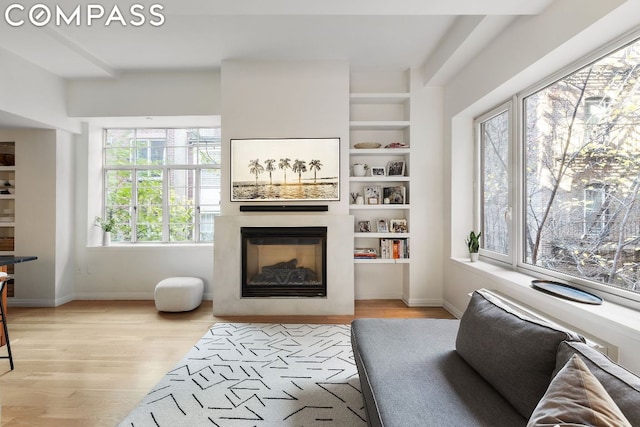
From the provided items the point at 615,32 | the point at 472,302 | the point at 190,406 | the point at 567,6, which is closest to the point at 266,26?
the point at 567,6

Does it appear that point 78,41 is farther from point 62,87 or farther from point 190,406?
point 190,406

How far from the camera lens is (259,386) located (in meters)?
2.15

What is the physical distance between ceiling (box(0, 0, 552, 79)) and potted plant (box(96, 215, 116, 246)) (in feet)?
6.15

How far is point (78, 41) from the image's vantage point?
3.31 meters

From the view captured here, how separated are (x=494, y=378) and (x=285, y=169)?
9.63 feet

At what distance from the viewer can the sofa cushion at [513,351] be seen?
116 cm

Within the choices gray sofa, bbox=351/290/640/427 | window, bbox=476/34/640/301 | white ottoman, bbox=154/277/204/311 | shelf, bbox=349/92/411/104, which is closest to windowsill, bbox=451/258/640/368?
window, bbox=476/34/640/301

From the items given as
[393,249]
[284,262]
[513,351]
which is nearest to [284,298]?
[284,262]

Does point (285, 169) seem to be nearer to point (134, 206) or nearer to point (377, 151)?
point (377, 151)

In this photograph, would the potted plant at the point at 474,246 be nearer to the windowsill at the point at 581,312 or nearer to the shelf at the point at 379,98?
the windowsill at the point at 581,312

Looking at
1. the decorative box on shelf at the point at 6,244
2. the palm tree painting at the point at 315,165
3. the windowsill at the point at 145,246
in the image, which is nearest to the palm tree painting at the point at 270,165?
the palm tree painting at the point at 315,165

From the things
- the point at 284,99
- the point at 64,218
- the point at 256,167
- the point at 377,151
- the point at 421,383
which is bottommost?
the point at 421,383

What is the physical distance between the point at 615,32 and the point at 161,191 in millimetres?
4835

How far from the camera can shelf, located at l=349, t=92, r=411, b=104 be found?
12.8 ft
